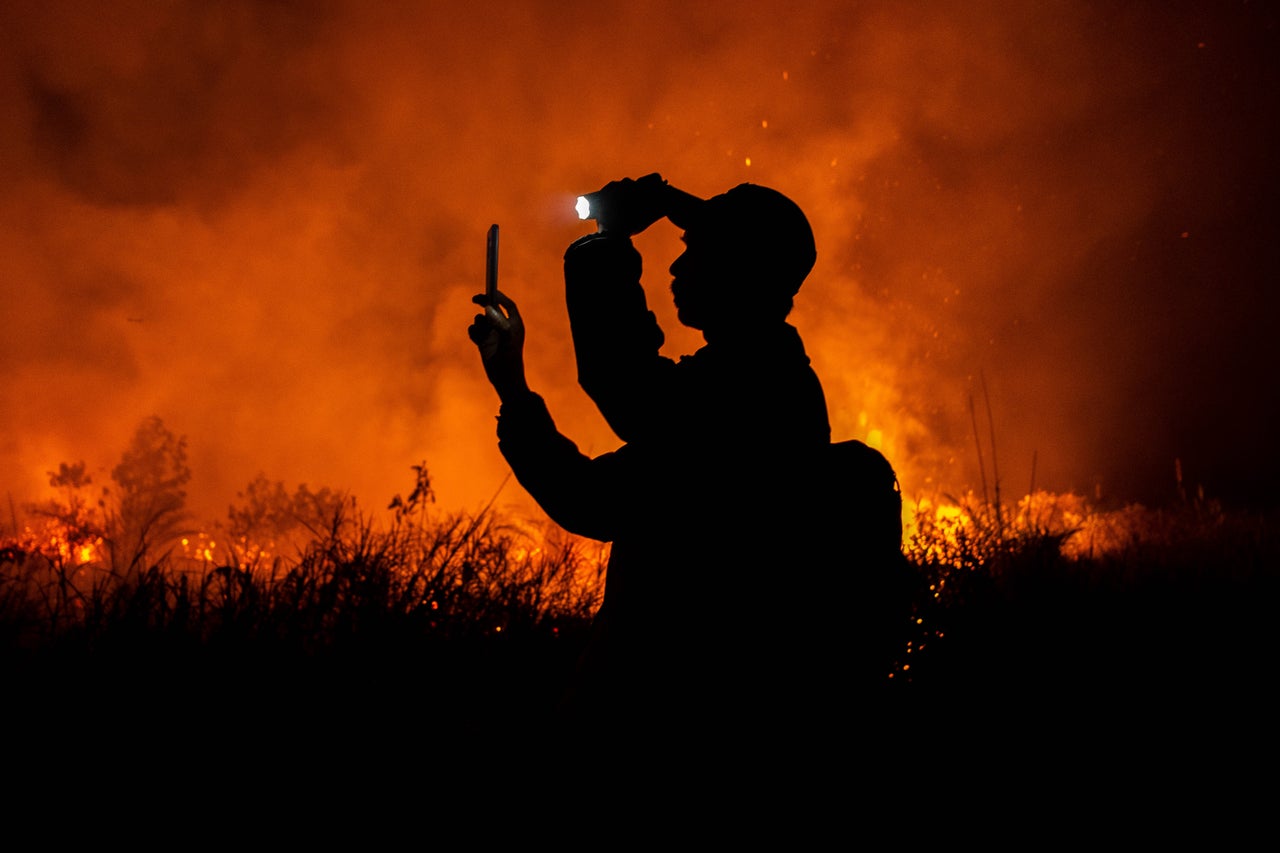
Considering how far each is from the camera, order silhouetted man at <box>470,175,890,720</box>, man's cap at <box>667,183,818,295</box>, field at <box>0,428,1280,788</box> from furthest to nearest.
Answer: field at <box>0,428,1280,788</box> < man's cap at <box>667,183,818,295</box> < silhouetted man at <box>470,175,890,720</box>

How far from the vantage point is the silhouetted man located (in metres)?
1.67

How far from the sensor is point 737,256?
1.82m

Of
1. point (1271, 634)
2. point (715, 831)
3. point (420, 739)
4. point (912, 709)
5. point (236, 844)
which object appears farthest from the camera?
point (1271, 634)

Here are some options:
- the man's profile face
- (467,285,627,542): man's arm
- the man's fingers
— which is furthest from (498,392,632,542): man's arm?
the man's profile face

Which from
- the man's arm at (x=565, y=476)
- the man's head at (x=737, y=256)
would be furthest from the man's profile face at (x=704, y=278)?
the man's arm at (x=565, y=476)

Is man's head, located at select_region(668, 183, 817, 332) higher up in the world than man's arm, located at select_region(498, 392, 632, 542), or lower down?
higher up

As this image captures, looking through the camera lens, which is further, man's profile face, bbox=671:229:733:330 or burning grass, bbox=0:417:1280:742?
burning grass, bbox=0:417:1280:742

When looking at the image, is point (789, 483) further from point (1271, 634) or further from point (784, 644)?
point (1271, 634)

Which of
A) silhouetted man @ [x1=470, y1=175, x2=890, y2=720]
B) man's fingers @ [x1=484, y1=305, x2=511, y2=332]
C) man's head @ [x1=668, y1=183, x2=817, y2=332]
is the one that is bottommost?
silhouetted man @ [x1=470, y1=175, x2=890, y2=720]

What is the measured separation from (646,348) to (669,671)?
0.65 metres

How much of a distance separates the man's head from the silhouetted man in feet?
0.29

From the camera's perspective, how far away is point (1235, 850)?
3.17m

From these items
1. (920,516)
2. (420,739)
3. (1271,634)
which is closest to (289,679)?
(420,739)

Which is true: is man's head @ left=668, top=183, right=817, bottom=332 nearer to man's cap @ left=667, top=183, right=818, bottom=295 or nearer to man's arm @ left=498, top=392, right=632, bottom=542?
man's cap @ left=667, top=183, right=818, bottom=295
